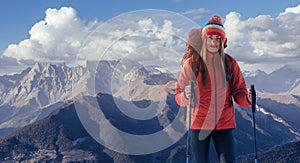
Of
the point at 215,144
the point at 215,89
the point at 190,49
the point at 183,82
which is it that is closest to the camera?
the point at 215,89

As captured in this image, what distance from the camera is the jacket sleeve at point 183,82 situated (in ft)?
34.4

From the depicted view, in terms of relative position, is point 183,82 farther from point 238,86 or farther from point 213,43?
point 238,86

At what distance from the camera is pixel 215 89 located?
34.3 feet

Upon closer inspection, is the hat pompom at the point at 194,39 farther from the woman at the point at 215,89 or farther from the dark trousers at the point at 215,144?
the dark trousers at the point at 215,144

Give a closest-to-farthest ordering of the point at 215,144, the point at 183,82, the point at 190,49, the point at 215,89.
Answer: the point at 215,89 → the point at 190,49 → the point at 183,82 → the point at 215,144

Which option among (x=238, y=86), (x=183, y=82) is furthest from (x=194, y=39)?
(x=238, y=86)

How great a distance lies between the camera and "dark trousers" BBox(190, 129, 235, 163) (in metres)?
10.6

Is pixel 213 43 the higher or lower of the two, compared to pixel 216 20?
lower

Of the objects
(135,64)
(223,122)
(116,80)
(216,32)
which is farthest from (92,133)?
(216,32)

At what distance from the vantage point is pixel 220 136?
35.0ft

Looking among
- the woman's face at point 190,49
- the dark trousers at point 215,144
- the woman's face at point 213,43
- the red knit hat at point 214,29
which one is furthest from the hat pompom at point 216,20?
the dark trousers at point 215,144

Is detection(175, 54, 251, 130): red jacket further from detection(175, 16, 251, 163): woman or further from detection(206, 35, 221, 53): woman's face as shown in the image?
detection(206, 35, 221, 53): woman's face

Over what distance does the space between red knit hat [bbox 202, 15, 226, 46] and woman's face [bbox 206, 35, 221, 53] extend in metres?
0.13

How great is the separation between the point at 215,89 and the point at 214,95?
185mm
